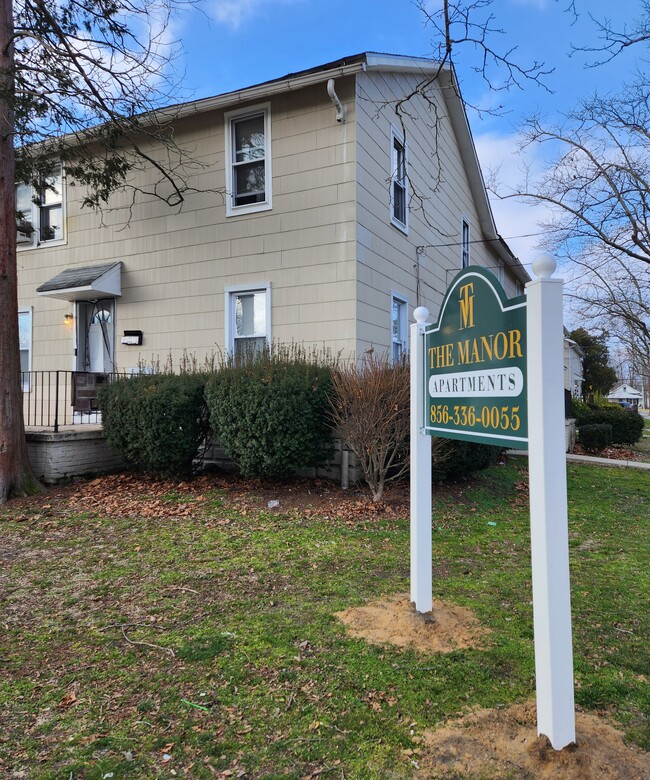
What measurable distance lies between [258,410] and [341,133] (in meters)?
4.76

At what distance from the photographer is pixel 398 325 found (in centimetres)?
1019

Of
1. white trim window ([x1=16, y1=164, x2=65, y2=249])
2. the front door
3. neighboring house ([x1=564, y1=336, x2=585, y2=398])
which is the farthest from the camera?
neighboring house ([x1=564, y1=336, x2=585, y2=398])

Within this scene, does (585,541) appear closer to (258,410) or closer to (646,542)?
(646,542)

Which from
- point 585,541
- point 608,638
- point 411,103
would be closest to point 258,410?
point 585,541

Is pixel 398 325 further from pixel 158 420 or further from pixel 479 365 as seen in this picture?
pixel 479 365

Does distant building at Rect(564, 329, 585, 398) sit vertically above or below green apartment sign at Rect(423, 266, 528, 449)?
above

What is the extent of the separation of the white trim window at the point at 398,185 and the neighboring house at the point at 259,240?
51 mm

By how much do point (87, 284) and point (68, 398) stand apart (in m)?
2.49

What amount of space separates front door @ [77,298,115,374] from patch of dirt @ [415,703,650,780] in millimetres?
9527

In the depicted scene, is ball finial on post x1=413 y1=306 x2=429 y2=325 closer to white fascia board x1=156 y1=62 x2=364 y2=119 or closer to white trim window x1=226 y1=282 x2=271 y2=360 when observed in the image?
white trim window x1=226 y1=282 x2=271 y2=360

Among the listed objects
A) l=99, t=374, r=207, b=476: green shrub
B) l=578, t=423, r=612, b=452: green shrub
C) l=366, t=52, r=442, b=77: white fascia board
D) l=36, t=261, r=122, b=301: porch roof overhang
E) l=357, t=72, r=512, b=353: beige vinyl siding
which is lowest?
l=578, t=423, r=612, b=452: green shrub

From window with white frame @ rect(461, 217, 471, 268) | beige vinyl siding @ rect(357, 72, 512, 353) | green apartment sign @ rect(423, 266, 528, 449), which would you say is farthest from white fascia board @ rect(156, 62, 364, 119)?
window with white frame @ rect(461, 217, 471, 268)

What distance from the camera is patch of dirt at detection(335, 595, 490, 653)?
10.5 ft

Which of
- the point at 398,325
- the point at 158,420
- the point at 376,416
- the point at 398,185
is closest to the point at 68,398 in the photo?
the point at 158,420
